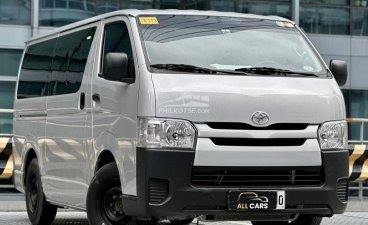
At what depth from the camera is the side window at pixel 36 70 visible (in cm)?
1072

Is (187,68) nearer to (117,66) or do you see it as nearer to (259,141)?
(117,66)

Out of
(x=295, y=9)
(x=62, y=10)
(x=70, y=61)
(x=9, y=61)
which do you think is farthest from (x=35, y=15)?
(x=70, y=61)

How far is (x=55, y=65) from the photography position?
1035cm

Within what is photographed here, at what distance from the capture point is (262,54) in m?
8.31

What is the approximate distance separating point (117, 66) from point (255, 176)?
1492mm

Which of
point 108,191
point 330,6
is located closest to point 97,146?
point 108,191

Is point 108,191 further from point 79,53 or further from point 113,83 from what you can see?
point 79,53

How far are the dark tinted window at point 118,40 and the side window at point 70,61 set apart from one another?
1.31 ft

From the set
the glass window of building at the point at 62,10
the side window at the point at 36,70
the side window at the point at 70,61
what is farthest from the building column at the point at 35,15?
the side window at the point at 70,61

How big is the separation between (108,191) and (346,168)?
210 centimetres

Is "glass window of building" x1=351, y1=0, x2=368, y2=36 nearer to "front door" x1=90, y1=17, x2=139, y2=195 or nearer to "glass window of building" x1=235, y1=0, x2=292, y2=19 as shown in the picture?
"glass window of building" x1=235, y1=0, x2=292, y2=19

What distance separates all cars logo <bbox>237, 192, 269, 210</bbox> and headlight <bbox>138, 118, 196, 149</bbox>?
0.58 meters

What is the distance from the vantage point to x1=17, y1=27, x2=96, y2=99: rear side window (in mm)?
9438

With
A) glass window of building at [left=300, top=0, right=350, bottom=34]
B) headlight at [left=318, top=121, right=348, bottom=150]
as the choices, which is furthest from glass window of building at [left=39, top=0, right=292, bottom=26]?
headlight at [left=318, top=121, right=348, bottom=150]
